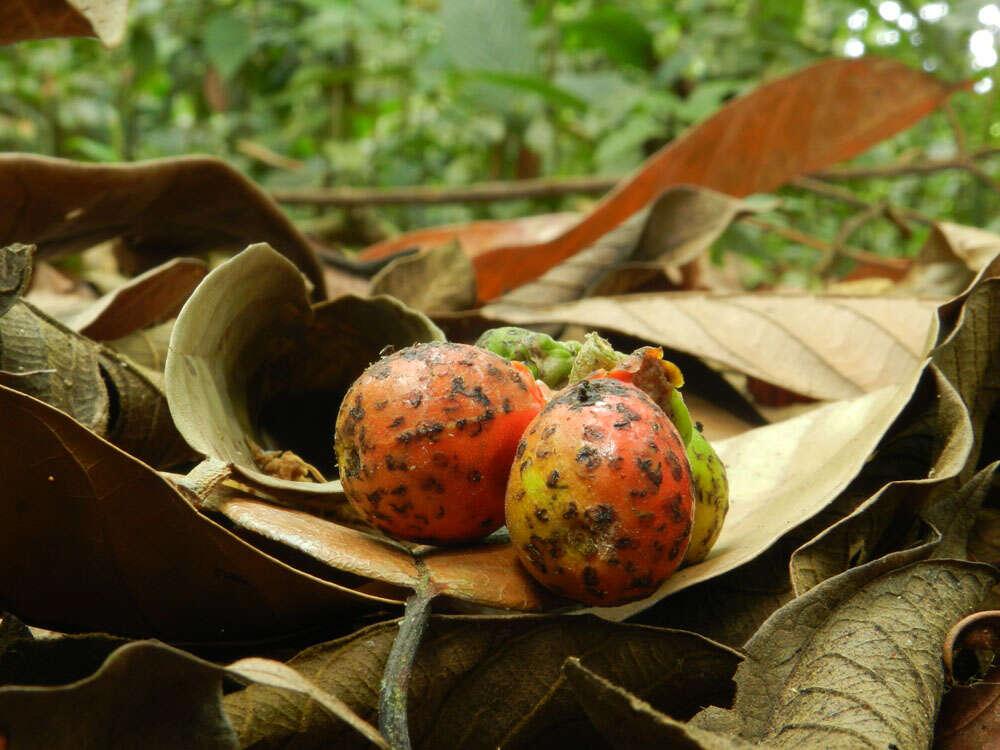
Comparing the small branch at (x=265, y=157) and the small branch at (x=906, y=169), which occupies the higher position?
the small branch at (x=906, y=169)

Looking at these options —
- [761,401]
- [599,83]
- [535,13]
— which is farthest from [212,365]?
[535,13]

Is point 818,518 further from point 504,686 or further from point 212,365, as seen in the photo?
point 212,365

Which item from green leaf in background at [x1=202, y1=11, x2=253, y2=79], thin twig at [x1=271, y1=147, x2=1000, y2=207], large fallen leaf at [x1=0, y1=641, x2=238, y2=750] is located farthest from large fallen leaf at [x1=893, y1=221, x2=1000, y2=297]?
green leaf in background at [x1=202, y1=11, x2=253, y2=79]

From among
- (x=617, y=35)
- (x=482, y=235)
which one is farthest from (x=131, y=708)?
(x=617, y=35)

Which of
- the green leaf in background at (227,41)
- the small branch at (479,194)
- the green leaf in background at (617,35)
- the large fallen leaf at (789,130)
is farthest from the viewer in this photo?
the green leaf in background at (227,41)

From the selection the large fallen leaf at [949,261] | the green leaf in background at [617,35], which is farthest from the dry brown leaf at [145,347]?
the green leaf in background at [617,35]

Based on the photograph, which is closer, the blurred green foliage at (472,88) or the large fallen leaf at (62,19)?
the large fallen leaf at (62,19)

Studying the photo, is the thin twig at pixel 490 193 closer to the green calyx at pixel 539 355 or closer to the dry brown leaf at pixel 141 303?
the dry brown leaf at pixel 141 303

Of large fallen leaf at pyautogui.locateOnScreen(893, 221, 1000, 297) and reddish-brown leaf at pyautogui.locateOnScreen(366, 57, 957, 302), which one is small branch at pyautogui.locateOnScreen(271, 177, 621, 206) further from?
large fallen leaf at pyautogui.locateOnScreen(893, 221, 1000, 297)
